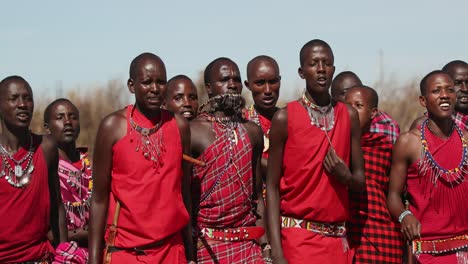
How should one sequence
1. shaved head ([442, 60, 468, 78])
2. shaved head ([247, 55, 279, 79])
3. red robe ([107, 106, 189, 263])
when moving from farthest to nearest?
shaved head ([442, 60, 468, 78])
shaved head ([247, 55, 279, 79])
red robe ([107, 106, 189, 263])

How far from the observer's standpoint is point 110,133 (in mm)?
6219

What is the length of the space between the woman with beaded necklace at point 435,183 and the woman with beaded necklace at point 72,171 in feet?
8.79

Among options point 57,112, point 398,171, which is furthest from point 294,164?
point 57,112

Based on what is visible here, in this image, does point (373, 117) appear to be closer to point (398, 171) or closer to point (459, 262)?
point (398, 171)

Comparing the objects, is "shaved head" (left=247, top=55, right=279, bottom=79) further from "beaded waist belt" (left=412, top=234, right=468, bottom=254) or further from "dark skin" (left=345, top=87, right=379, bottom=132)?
"beaded waist belt" (left=412, top=234, right=468, bottom=254)

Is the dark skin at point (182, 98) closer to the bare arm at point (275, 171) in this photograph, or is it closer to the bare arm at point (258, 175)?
the bare arm at point (258, 175)

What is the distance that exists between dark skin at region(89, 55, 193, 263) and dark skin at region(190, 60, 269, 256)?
1.80 ft

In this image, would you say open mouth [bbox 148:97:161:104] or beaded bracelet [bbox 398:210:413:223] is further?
beaded bracelet [bbox 398:210:413:223]

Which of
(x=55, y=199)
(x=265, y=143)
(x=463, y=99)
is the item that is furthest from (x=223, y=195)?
(x=463, y=99)

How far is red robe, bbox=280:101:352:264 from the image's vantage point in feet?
22.0

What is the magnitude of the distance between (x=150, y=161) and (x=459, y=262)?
2.55 metres

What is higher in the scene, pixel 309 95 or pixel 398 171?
pixel 309 95

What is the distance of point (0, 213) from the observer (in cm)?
668

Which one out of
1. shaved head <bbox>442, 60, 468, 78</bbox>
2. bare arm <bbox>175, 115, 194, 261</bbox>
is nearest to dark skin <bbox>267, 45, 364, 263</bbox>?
bare arm <bbox>175, 115, 194, 261</bbox>
